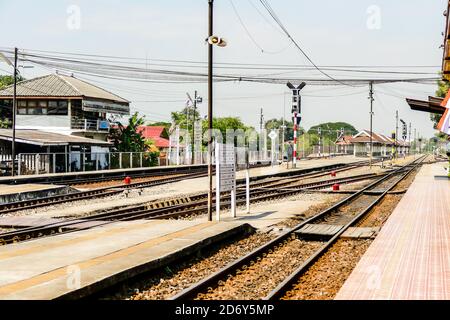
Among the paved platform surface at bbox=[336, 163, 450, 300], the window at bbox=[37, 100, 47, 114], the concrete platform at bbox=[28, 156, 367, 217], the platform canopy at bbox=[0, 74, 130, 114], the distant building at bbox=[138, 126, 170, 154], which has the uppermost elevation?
the platform canopy at bbox=[0, 74, 130, 114]

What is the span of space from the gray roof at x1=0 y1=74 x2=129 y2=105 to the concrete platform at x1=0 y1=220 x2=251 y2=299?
107 ft

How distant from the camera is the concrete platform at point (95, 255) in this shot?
6383 millimetres

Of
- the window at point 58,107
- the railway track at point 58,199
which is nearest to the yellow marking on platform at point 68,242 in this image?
the railway track at point 58,199

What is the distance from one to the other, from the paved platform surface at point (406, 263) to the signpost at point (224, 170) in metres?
4.32

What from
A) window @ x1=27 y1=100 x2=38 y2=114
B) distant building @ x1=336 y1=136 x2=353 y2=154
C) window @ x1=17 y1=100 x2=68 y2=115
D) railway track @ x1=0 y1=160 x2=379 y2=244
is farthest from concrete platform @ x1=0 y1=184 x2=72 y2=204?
distant building @ x1=336 y1=136 x2=353 y2=154

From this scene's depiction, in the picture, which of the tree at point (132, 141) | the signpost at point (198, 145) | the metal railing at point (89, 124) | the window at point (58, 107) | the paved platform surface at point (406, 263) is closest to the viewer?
the paved platform surface at point (406, 263)

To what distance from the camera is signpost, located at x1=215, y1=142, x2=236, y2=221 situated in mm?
13977

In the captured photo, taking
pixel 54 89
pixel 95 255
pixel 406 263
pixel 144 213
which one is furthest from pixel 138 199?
pixel 54 89

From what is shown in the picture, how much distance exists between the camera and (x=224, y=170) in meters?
14.4

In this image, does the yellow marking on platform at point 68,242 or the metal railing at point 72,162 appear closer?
the yellow marking on platform at point 68,242

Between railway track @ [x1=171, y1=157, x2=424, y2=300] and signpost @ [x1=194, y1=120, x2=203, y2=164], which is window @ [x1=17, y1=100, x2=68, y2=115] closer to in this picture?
signpost @ [x1=194, y1=120, x2=203, y2=164]

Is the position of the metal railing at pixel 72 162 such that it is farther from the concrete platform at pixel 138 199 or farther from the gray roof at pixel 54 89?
the concrete platform at pixel 138 199

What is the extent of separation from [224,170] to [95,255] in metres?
6.41

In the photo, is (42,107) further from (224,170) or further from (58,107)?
(224,170)
